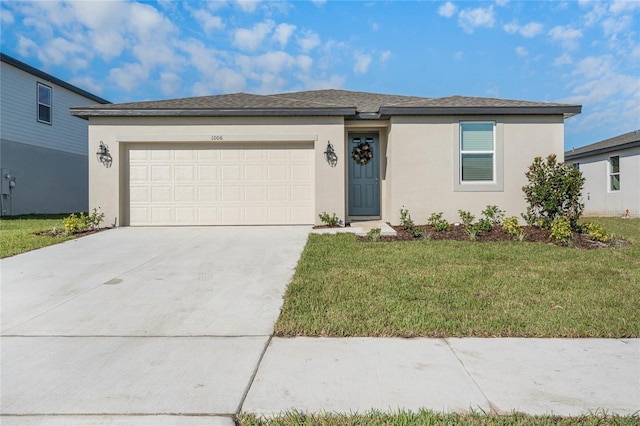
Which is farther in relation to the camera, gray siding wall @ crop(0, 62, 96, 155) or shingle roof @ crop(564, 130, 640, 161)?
shingle roof @ crop(564, 130, 640, 161)

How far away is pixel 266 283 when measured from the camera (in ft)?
17.3

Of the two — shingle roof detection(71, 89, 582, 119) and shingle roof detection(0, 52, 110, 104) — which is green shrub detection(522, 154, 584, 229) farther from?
shingle roof detection(0, 52, 110, 104)

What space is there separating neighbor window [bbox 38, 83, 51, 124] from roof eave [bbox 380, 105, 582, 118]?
15.3 metres

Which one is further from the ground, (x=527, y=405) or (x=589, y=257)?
(x=589, y=257)

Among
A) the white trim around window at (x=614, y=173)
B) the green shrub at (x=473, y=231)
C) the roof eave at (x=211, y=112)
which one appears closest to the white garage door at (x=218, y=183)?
the roof eave at (x=211, y=112)

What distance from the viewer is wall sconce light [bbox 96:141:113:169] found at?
10242mm

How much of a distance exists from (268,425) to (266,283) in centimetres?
312

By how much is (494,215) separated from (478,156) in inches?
65.1

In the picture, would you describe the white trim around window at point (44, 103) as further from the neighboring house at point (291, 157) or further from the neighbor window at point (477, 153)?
the neighbor window at point (477, 153)

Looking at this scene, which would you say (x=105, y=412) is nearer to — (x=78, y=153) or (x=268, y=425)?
(x=268, y=425)

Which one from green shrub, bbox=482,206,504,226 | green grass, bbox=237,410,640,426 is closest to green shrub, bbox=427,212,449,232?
green shrub, bbox=482,206,504,226

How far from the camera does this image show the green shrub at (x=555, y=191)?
8.48 m

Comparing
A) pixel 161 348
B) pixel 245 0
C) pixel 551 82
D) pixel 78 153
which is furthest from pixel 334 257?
pixel 78 153

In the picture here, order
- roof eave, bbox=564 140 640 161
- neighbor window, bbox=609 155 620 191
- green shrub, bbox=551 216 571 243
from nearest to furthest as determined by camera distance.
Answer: green shrub, bbox=551 216 571 243
roof eave, bbox=564 140 640 161
neighbor window, bbox=609 155 620 191
